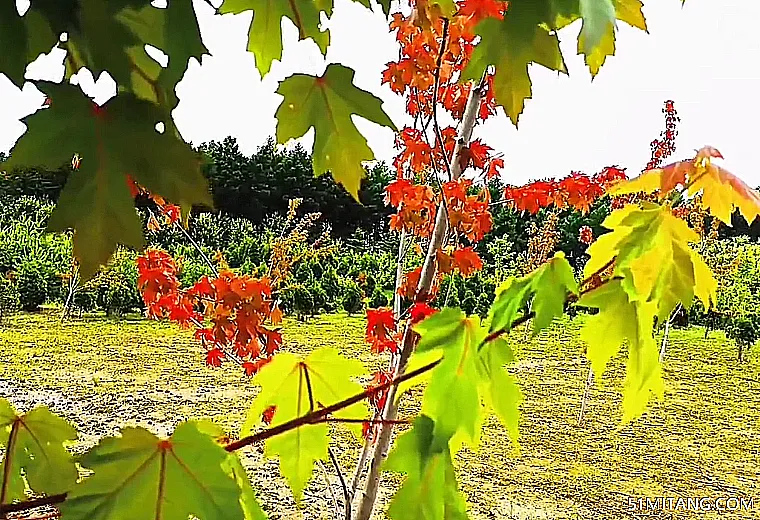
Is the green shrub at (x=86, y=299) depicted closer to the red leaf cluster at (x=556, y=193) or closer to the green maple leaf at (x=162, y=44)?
the red leaf cluster at (x=556, y=193)

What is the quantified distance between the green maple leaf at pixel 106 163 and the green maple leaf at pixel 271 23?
130mm

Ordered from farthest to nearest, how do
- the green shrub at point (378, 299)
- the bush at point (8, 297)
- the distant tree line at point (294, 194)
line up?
the bush at point (8, 297), the green shrub at point (378, 299), the distant tree line at point (294, 194)

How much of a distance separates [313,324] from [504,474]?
1.37m

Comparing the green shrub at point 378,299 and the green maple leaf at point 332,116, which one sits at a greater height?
the green maple leaf at point 332,116

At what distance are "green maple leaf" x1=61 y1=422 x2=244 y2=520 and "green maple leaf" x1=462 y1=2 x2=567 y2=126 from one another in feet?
0.64

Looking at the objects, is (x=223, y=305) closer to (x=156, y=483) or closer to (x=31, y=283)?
(x=156, y=483)

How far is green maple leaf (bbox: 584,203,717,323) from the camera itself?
348 millimetres

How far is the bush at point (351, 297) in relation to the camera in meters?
3.27

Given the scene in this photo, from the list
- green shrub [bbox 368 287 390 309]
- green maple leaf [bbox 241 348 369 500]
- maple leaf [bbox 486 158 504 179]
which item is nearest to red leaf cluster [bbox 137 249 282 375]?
maple leaf [bbox 486 158 504 179]

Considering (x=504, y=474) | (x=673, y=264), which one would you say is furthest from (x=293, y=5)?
(x=504, y=474)

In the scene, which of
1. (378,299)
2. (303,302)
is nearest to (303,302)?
(303,302)

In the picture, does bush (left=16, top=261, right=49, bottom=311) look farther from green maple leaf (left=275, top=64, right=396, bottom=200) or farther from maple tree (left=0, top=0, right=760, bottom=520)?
green maple leaf (left=275, top=64, right=396, bottom=200)

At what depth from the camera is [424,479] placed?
14.5 inches

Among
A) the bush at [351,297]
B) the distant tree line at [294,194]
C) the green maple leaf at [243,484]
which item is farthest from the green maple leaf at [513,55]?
the bush at [351,297]
